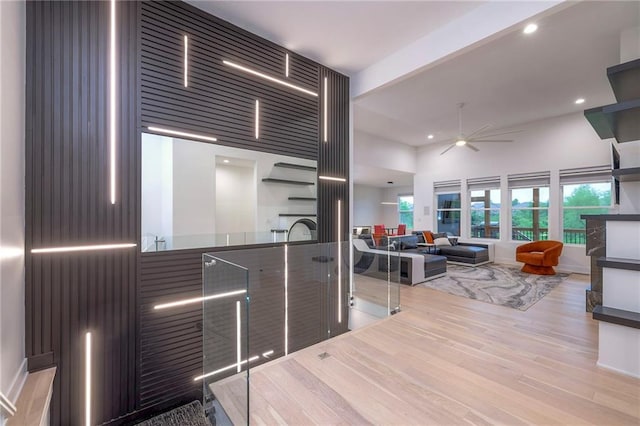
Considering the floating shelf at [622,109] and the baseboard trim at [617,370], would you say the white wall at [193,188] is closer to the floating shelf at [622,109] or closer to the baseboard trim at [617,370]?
the floating shelf at [622,109]

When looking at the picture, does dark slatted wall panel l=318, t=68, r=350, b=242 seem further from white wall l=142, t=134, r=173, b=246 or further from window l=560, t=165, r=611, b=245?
window l=560, t=165, r=611, b=245

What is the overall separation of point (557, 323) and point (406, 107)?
189 inches

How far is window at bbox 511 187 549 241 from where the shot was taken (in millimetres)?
7027

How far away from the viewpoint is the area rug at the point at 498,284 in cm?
418

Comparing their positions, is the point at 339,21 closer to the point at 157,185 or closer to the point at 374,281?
the point at 157,185

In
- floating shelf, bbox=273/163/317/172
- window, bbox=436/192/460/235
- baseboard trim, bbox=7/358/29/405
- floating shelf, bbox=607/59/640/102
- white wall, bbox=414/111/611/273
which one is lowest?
baseboard trim, bbox=7/358/29/405

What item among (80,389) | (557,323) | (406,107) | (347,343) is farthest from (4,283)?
(406,107)

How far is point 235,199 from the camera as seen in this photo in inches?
118

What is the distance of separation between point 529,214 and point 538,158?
1.55 metres

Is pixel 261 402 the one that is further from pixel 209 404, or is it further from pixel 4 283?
pixel 4 283

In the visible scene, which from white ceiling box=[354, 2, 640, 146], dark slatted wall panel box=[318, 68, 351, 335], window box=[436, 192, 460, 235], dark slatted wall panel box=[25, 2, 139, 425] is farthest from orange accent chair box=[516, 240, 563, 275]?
dark slatted wall panel box=[25, 2, 139, 425]

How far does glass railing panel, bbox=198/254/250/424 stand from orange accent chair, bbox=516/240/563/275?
704 cm

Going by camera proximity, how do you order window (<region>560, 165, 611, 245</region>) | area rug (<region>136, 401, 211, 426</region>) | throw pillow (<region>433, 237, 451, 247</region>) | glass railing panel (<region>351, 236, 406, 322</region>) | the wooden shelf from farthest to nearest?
1. throw pillow (<region>433, 237, 451, 247</region>)
2. window (<region>560, 165, 611, 245</region>)
3. glass railing panel (<region>351, 236, 406, 322</region>)
4. area rug (<region>136, 401, 211, 426</region>)
5. the wooden shelf

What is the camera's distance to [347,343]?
2508mm
